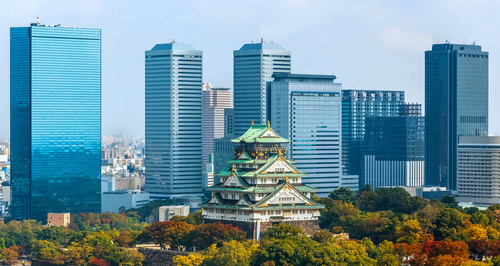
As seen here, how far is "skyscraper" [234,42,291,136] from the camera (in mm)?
196375

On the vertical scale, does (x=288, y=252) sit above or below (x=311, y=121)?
below

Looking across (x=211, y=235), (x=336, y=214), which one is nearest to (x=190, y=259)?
(x=211, y=235)

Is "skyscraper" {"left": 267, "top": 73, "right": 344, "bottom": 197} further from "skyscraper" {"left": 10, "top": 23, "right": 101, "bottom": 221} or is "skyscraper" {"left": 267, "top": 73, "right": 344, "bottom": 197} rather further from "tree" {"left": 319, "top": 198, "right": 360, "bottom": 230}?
"tree" {"left": 319, "top": 198, "right": 360, "bottom": 230}

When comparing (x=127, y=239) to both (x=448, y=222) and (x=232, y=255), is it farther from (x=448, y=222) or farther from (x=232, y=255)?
(x=448, y=222)

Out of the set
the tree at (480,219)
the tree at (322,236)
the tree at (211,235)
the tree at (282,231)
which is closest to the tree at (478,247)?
the tree at (480,219)

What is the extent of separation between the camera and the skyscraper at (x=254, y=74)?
196375mm

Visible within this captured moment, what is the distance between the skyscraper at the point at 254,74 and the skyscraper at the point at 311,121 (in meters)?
10.3

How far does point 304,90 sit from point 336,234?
82.9 metres

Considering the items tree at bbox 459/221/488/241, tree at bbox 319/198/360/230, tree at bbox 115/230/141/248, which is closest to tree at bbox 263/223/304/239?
tree at bbox 319/198/360/230

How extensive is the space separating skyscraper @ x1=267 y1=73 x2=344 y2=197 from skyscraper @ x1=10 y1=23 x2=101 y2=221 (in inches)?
1152

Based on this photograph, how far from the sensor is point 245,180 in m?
102

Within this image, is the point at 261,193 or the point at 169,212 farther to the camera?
the point at 169,212

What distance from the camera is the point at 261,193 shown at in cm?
10050

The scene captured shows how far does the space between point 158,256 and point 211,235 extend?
226 inches
